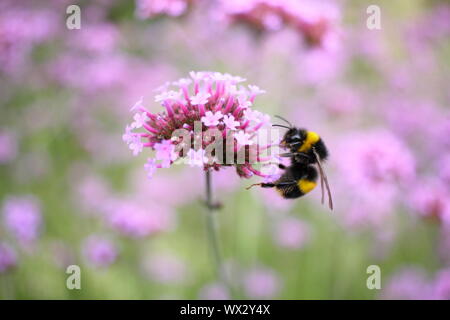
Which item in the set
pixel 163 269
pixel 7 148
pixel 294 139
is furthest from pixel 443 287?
pixel 7 148

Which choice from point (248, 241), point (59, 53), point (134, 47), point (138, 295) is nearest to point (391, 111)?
point (248, 241)

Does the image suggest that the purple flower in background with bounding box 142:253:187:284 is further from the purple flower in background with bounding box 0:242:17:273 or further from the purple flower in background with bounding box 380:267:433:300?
the purple flower in background with bounding box 380:267:433:300

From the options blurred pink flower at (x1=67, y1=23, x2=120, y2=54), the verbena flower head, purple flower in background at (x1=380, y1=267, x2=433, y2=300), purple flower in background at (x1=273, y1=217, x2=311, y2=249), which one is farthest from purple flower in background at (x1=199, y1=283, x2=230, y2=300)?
blurred pink flower at (x1=67, y1=23, x2=120, y2=54)

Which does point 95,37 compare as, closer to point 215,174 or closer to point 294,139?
point 215,174

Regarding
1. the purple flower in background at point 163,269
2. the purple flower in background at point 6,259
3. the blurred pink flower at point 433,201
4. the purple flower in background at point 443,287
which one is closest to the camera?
the purple flower in background at point 6,259

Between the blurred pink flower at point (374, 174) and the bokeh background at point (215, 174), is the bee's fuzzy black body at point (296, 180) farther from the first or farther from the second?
the blurred pink flower at point (374, 174)

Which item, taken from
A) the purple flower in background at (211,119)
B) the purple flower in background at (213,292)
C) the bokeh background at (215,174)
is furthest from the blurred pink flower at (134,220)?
the purple flower in background at (211,119)
